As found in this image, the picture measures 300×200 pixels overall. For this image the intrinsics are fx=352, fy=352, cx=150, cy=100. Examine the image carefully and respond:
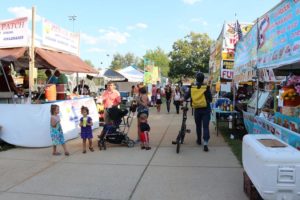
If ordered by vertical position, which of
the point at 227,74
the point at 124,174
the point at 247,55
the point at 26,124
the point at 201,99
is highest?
the point at 247,55

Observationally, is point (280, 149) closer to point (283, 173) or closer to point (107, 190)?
point (283, 173)

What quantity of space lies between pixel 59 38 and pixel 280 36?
7.33 metres

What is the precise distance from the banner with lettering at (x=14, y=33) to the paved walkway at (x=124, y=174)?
309 centimetres

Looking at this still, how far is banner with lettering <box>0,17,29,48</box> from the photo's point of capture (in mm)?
9812

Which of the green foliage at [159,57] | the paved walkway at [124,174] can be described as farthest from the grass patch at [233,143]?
the green foliage at [159,57]

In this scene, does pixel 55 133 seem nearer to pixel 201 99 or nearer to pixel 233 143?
pixel 201 99

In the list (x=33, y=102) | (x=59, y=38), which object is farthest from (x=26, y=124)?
(x=59, y=38)

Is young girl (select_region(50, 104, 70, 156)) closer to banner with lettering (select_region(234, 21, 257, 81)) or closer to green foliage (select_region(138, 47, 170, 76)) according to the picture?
banner with lettering (select_region(234, 21, 257, 81))

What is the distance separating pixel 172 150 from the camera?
8.60 metres

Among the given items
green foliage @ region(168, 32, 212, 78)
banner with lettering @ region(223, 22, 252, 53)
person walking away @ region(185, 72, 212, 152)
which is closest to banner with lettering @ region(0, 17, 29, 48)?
person walking away @ region(185, 72, 212, 152)

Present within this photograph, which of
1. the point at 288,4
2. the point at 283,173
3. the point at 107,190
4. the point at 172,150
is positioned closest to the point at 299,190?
the point at 283,173

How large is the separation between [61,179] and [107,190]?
1086mm

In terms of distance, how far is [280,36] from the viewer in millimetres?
Answer: 6211

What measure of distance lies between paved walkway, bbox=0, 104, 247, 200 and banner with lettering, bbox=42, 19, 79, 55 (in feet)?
11.4
